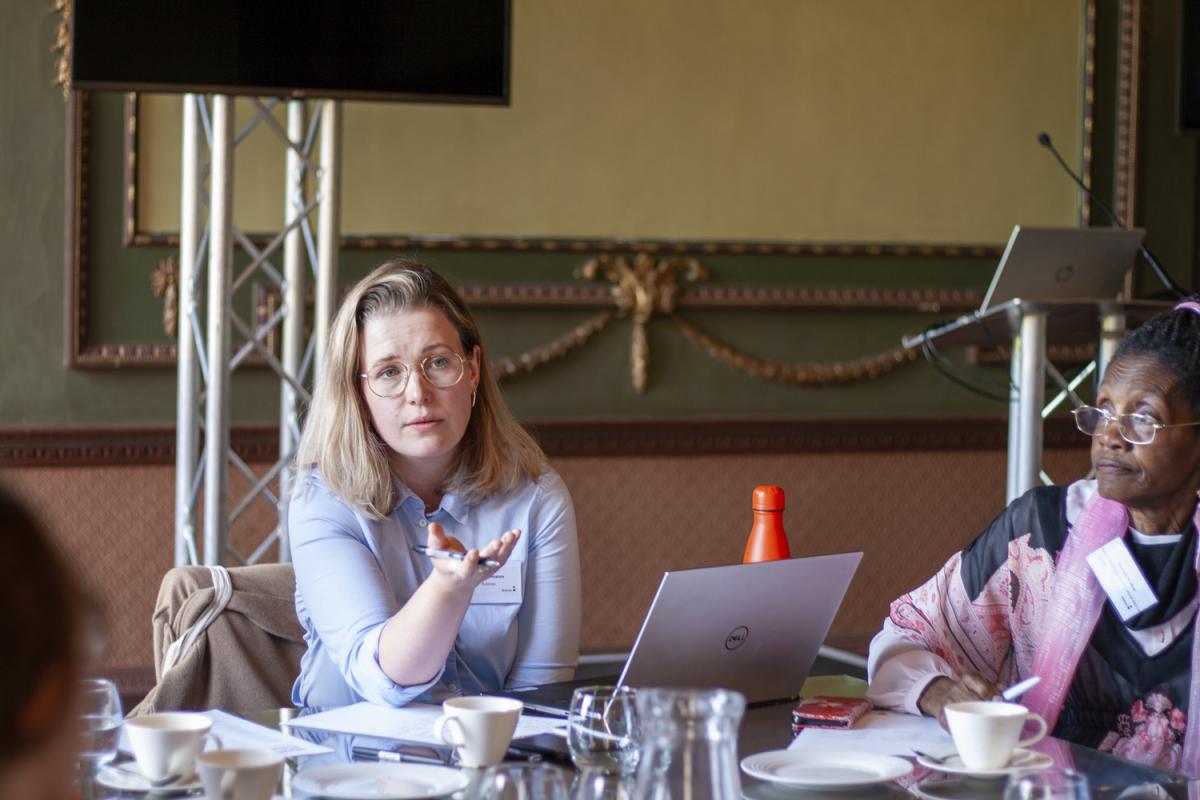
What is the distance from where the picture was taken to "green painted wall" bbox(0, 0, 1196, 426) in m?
4.15

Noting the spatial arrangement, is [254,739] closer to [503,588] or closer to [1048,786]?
[503,588]

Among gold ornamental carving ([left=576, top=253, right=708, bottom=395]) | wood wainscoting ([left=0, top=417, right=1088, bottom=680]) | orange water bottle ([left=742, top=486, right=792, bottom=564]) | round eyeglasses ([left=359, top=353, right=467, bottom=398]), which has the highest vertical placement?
gold ornamental carving ([left=576, top=253, right=708, bottom=395])

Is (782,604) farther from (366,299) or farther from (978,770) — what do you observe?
(366,299)

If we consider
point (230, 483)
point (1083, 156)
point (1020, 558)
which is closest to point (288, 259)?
point (230, 483)

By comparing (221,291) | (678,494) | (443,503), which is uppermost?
(221,291)

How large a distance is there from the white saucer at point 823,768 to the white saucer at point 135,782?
528mm

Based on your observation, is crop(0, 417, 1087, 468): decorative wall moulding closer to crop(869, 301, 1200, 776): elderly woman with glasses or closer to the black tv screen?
the black tv screen

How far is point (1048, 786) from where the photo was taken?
1.36 metres

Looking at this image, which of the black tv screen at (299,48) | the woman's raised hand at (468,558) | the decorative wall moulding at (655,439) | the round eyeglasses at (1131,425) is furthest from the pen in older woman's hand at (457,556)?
the decorative wall moulding at (655,439)

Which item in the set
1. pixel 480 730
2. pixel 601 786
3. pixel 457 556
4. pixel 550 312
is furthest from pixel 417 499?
pixel 550 312

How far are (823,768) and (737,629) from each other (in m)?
0.27

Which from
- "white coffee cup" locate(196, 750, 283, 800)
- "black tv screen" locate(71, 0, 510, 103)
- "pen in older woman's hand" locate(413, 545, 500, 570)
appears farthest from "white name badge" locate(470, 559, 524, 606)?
"black tv screen" locate(71, 0, 510, 103)

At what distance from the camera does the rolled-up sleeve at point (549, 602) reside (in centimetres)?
209

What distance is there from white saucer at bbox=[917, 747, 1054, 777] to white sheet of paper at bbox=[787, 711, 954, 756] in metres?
0.06
